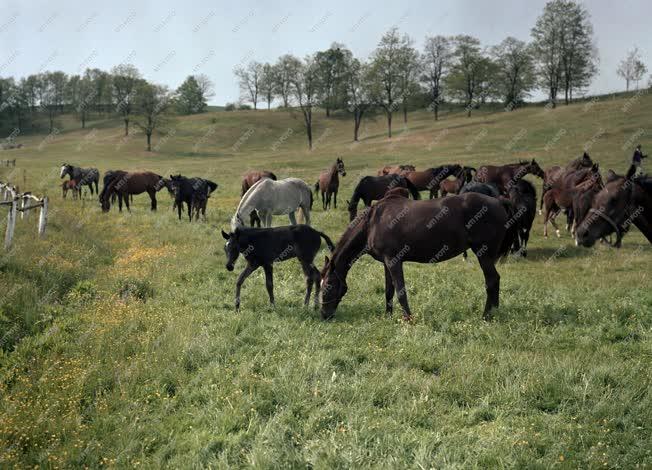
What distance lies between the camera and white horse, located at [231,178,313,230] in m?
14.9

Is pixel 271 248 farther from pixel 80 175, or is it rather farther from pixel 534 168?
pixel 80 175

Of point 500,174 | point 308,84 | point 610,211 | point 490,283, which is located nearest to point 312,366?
point 490,283

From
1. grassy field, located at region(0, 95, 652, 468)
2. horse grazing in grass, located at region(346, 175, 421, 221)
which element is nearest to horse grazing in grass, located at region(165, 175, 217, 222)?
horse grazing in grass, located at region(346, 175, 421, 221)

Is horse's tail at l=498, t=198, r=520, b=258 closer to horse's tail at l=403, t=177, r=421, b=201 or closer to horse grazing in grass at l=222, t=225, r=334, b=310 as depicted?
horse grazing in grass at l=222, t=225, r=334, b=310

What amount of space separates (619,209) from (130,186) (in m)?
21.5

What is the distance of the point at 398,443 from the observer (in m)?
4.60

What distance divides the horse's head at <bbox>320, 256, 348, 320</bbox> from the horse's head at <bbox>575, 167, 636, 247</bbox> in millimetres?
4347

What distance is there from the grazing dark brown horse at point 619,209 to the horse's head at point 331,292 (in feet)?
14.3

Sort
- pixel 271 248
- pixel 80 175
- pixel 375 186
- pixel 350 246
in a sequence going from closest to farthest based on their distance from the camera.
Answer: pixel 350 246, pixel 271 248, pixel 375 186, pixel 80 175

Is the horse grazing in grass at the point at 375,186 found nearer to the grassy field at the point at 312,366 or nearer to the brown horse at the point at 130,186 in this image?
the grassy field at the point at 312,366

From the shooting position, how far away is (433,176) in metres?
23.2

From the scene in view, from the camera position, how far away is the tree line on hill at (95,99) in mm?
73750

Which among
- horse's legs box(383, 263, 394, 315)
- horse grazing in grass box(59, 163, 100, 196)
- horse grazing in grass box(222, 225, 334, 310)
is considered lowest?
horse's legs box(383, 263, 394, 315)

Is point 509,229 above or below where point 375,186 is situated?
below
